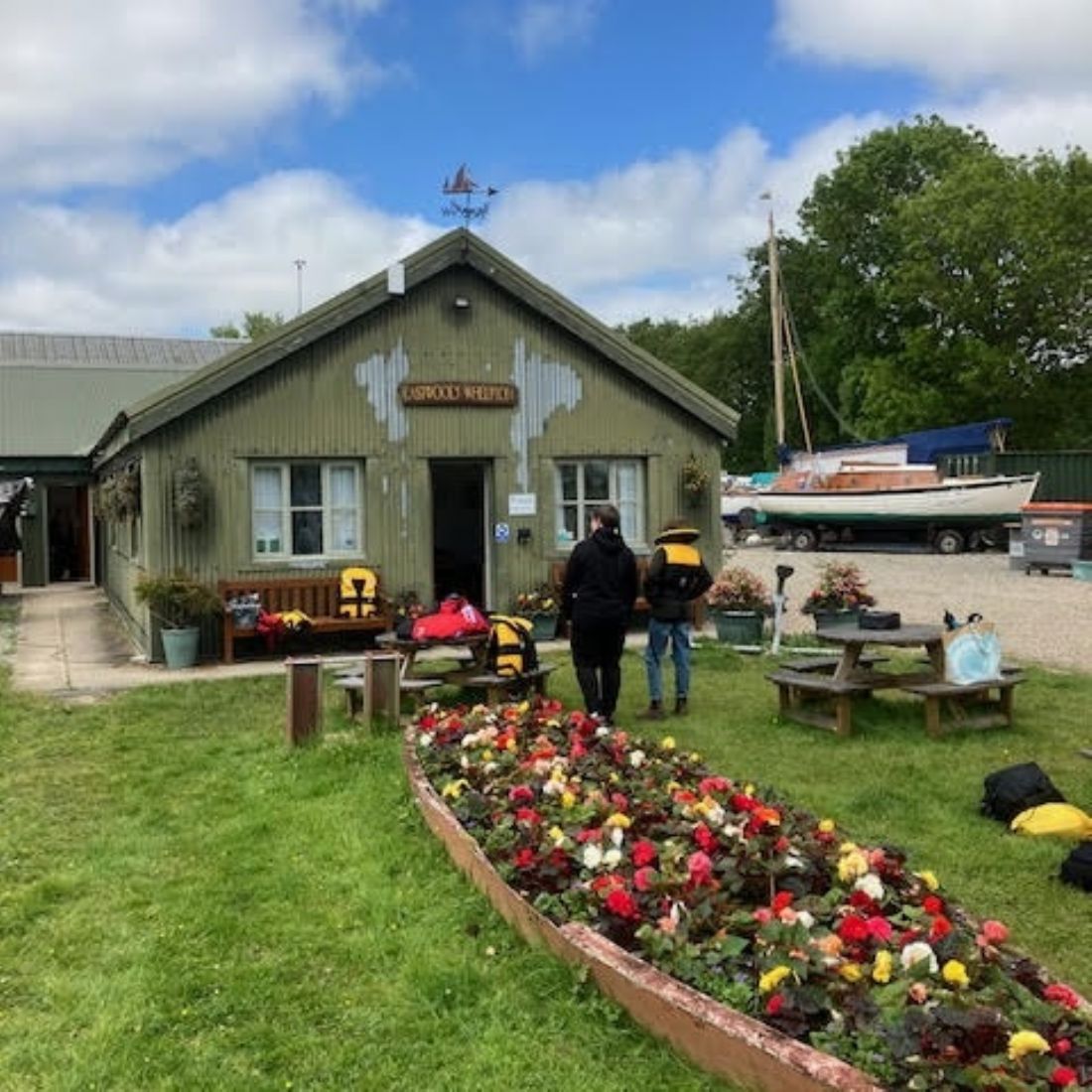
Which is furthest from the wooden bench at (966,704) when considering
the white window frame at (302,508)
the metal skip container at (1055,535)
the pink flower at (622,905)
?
the metal skip container at (1055,535)

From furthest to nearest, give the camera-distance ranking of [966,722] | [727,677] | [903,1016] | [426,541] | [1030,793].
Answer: [426,541], [727,677], [966,722], [1030,793], [903,1016]

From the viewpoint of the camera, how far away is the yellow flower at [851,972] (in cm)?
357

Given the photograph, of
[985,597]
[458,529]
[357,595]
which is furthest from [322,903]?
[985,597]

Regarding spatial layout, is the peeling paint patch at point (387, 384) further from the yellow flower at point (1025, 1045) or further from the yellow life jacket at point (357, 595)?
the yellow flower at point (1025, 1045)

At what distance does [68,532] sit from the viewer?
27578 mm

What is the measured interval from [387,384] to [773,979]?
11.3 m

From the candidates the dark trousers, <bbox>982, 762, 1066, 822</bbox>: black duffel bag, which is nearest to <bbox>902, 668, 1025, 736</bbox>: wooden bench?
<bbox>982, 762, 1066, 822</bbox>: black duffel bag

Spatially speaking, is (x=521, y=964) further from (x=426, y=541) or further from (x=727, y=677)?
(x=426, y=541)

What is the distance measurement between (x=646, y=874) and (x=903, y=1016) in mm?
1290

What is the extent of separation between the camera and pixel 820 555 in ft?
102

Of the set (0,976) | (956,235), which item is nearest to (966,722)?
(0,976)

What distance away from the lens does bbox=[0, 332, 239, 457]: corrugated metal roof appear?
27469mm

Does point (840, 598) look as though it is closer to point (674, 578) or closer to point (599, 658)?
point (674, 578)

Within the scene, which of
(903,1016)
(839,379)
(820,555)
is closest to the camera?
(903,1016)
